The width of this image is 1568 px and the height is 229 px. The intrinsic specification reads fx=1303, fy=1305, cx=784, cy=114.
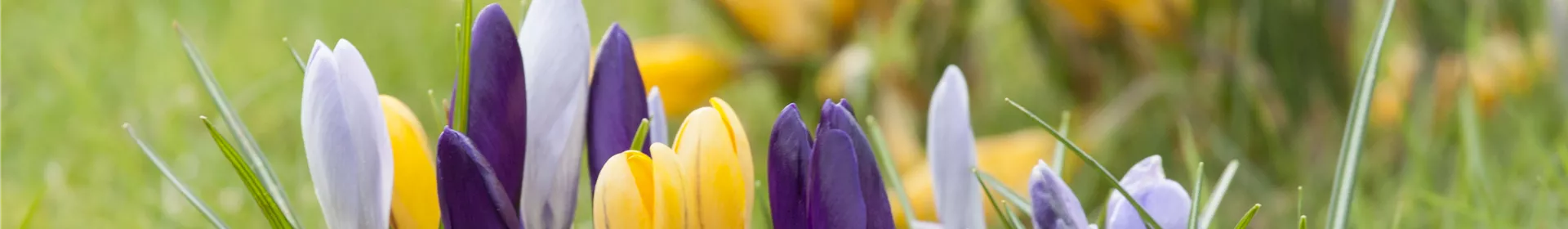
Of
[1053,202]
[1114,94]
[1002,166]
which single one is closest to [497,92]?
[1053,202]

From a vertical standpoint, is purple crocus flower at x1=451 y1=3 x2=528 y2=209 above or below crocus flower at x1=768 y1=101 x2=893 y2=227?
Result: above

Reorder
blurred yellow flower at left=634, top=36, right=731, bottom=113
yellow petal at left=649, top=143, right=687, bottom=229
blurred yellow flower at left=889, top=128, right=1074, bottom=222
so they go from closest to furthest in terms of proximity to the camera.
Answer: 1. yellow petal at left=649, top=143, right=687, bottom=229
2. blurred yellow flower at left=889, top=128, right=1074, bottom=222
3. blurred yellow flower at left=634, top=36, right=731, bottom=113

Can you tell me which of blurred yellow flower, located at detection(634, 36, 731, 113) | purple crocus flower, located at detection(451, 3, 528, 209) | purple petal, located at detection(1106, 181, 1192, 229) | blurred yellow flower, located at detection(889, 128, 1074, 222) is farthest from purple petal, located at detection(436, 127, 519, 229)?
blurred yellow flower, located at detection(634, 36, 731, 113)

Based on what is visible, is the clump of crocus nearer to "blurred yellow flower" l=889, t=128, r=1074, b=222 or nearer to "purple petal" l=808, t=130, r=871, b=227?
"purple petal" l=808, t=130, r=871, b=227

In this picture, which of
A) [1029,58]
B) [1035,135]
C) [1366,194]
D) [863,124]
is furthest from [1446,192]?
[1029,58]

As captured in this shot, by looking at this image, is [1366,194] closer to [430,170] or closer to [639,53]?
[639,53]
